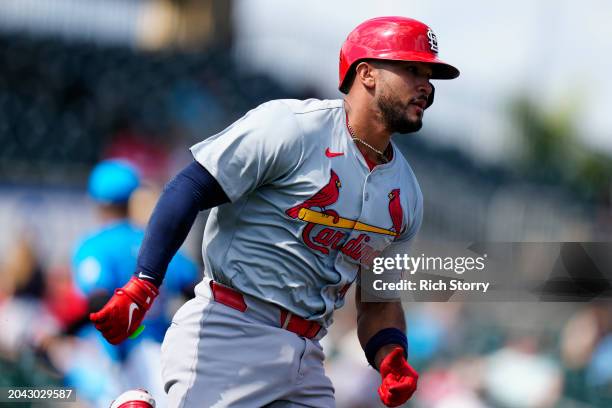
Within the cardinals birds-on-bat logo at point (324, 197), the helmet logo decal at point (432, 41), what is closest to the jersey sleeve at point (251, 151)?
the cardinals birds-on-bat logo at point (324, 197)

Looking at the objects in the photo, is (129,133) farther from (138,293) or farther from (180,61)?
(138,293)

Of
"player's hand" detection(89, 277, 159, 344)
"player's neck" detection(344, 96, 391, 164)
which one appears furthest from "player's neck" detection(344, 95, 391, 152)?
"player's hand" detection(89, 277, 159, 344)

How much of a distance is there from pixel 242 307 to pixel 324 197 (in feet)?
1.60

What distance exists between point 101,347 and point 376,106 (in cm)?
332

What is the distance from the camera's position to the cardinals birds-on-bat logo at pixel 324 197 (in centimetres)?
375

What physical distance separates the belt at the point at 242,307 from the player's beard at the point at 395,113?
2.56 ft

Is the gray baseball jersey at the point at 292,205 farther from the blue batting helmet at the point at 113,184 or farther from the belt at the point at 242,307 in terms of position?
the blue batting helmet at the point at 113,184

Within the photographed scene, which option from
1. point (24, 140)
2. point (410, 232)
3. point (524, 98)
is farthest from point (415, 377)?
point (524, 98)

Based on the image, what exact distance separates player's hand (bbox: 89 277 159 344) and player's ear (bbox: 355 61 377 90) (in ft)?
3.60

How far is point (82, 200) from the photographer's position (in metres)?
→ 12.0

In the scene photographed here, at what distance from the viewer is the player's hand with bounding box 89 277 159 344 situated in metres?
3.43

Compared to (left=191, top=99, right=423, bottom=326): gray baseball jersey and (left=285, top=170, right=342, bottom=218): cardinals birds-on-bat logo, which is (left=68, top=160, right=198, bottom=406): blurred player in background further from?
(left=285, top=170, right=342, bottom=218): cardinals birds-on-bat logo

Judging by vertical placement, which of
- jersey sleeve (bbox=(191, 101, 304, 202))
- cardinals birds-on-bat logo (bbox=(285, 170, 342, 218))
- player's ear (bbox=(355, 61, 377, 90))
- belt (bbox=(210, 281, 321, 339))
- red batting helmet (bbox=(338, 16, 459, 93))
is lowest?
belt (bbox=(210, 281, 321, 339))

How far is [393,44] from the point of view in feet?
12.6
